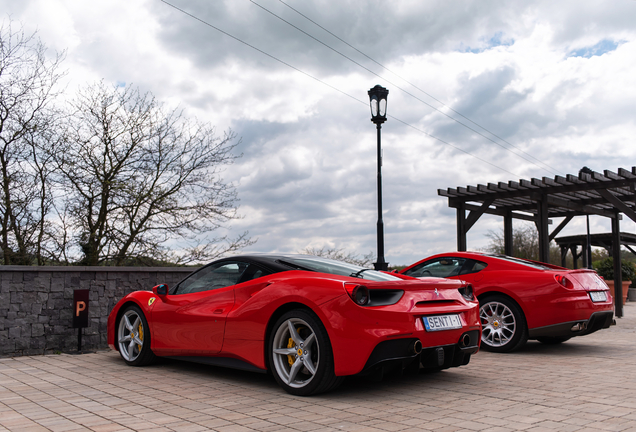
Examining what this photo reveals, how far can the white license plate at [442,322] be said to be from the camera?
4.38 meters

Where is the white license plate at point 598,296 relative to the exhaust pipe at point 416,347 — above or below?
above

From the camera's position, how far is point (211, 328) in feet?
17.1

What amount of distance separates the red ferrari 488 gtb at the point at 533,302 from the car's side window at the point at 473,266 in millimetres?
14

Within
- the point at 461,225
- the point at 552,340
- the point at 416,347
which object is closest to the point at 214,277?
the point at 416,347

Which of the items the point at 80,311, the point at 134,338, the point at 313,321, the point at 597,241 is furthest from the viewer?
the point at 597,241

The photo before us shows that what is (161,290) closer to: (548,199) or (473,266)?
(473,266)

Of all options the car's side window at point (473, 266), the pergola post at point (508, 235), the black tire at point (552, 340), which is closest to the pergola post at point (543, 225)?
the pergola post at point (508, 235)

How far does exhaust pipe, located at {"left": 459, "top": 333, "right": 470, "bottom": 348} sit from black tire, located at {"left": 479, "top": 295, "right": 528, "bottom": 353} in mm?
2718

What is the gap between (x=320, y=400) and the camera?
430 cm

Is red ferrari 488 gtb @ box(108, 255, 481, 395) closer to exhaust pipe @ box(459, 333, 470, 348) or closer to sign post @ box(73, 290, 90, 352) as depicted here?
exhaust pipe @ box(459, 333, 470, 348)

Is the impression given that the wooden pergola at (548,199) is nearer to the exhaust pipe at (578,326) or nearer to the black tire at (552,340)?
the black tire at (552,340)

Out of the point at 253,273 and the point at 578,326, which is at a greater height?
the point at 253,273

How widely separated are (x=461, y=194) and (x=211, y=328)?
10772 millimetres

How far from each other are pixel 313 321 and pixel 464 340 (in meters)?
1.35
